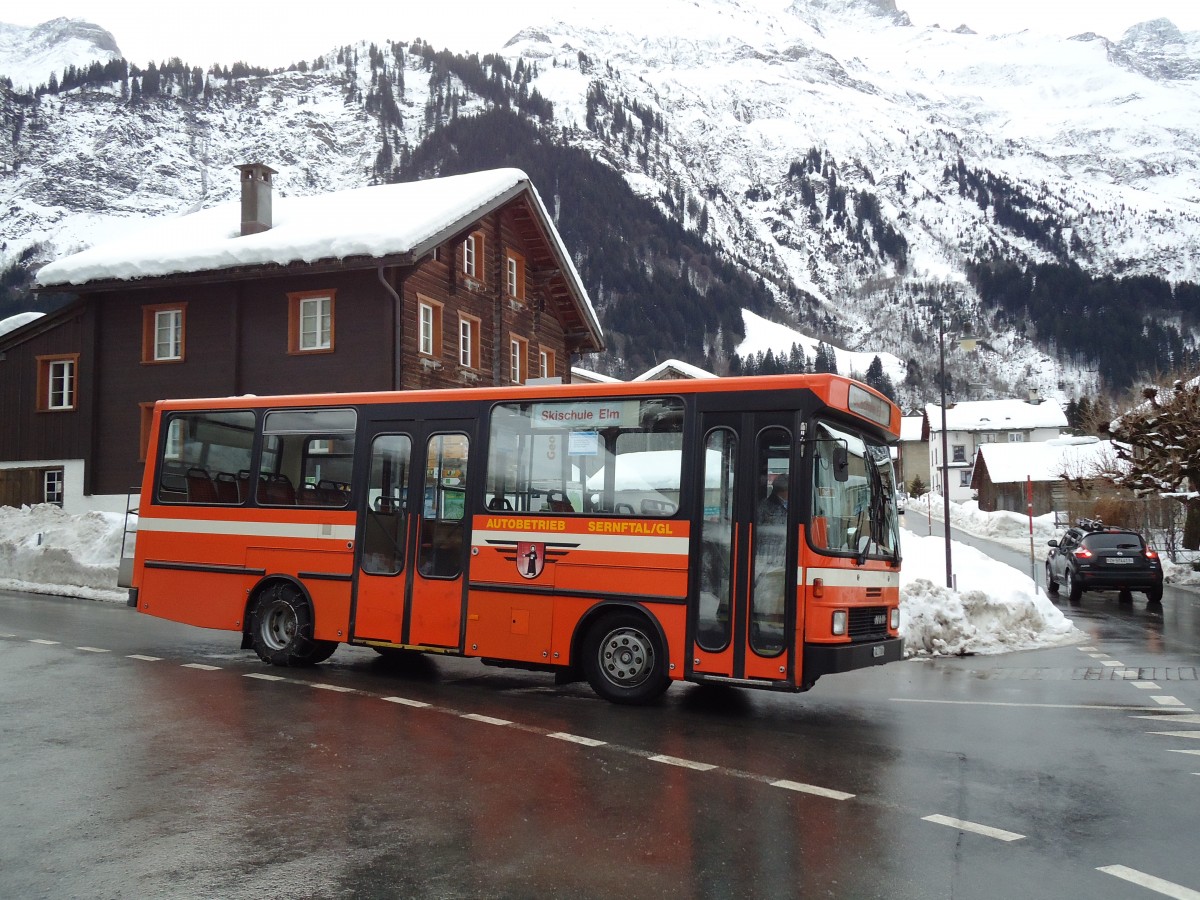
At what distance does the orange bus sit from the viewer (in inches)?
384

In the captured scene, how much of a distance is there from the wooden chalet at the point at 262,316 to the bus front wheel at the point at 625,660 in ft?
65.6

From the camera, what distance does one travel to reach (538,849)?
5809 millimetres

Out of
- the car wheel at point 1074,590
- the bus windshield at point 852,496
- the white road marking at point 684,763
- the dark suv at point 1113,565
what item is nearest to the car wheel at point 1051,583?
the dark suv at point 1113,565

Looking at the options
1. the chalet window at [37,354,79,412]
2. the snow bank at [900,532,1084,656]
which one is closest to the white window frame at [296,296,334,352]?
the chalet window at [37,354,79,412]

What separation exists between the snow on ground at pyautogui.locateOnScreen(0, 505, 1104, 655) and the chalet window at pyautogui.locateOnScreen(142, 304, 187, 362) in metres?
6.75

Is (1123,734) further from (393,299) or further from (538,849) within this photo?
(393,299)

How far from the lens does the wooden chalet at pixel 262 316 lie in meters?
30.1

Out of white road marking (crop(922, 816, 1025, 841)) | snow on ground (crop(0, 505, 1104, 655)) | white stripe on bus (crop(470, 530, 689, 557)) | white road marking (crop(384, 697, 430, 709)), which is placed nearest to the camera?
white road marking (crop(922, 816, 1025, 841))

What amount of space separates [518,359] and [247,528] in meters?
24.4

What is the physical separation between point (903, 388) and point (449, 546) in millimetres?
187143

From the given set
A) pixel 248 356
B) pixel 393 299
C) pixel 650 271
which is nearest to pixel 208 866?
pixel 393 299

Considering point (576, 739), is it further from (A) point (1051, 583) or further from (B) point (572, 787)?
(A) point (1051, 583)

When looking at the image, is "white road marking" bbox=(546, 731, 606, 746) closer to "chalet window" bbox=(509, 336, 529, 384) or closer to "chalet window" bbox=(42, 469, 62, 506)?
"chalet window" bbox=(509, 336, 529, 384)

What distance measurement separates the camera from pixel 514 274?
122ft
